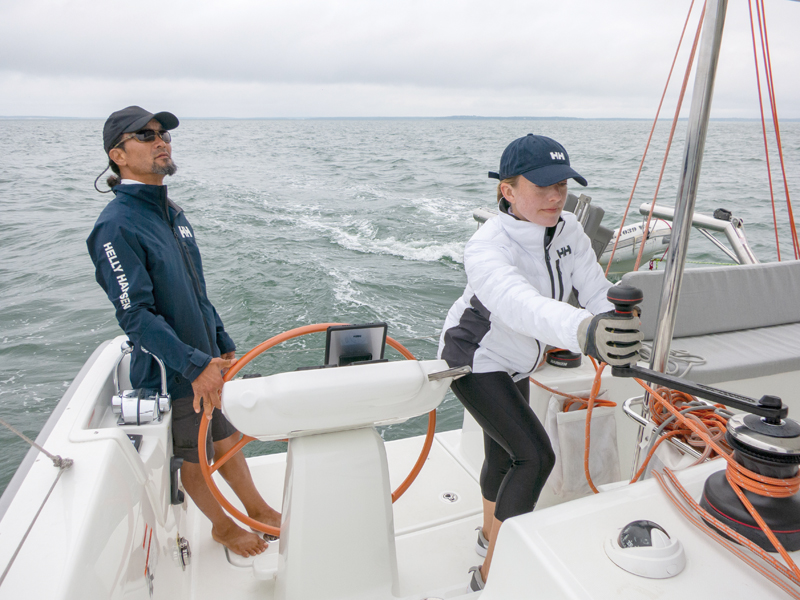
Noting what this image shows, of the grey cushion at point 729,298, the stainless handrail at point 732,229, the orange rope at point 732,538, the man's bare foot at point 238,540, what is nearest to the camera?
the orange rope at point 732,538

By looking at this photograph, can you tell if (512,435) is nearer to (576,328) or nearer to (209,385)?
(576,328)

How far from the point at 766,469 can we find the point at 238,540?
1.43 metres

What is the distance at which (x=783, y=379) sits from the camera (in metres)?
2.24

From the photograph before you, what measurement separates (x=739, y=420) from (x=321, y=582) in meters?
0.91

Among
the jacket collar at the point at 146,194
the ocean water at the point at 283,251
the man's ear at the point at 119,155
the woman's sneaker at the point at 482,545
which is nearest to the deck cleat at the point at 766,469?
the woman's sneaker at the point at 482,545

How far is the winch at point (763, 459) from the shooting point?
2.63 feet

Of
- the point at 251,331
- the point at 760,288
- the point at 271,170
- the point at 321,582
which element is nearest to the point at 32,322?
the point at 251,331

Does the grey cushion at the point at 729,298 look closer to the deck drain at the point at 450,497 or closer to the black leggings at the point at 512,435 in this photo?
the deck drain at the point at 450,497

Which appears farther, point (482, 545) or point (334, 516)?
point (482, 545)

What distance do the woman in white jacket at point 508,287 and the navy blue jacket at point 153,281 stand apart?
67 cm

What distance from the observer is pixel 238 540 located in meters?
1.72

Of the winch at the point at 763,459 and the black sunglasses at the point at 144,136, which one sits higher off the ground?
the black sunglasses at the point at 144,136

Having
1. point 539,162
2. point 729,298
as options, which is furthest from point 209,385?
point 729,298

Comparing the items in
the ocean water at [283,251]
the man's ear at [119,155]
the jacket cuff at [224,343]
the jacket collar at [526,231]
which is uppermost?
the man's ear at [119,155]
